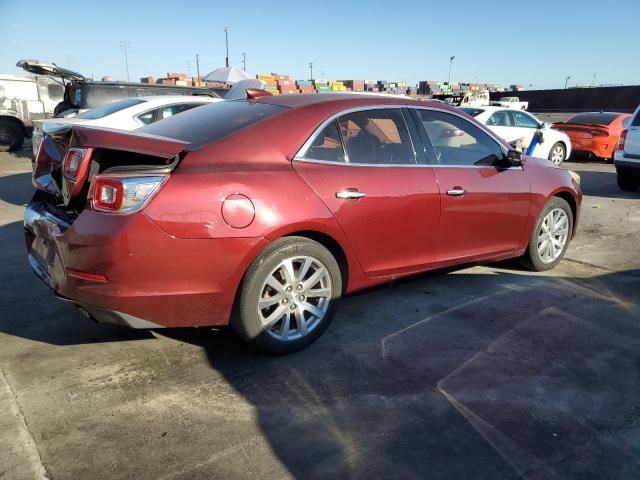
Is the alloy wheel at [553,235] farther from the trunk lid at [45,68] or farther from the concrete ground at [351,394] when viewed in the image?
the trunk lid at [45,68]

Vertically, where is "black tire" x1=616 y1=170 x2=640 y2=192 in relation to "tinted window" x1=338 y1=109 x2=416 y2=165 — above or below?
below

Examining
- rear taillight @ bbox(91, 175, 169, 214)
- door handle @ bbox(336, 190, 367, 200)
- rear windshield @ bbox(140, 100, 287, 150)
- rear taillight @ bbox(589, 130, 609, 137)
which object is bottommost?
rear taillight @ bbox(589, 130, 609, 137)

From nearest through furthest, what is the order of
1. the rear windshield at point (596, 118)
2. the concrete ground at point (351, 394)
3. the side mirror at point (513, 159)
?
the concrete ground at point (351, 394)
the side mirror at point (513, 159)
the rear windshield at point (596, 118)

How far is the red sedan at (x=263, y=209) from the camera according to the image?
2727mm

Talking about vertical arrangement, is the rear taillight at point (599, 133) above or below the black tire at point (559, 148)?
above

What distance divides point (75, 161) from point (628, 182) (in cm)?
934

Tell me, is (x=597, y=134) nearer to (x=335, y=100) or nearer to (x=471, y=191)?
(x=471, y=191)

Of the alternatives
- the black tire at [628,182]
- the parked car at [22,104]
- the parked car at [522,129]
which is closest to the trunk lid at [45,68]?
the parked car at [22,104]

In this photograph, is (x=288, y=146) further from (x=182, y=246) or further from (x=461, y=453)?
(x=461, y=453)

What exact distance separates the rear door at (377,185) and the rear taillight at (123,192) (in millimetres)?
892

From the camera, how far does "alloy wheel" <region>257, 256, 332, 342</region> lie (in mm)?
3148

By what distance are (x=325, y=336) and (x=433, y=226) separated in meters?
1.12

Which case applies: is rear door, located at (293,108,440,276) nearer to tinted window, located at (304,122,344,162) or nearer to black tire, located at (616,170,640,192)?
tinted window, located at (304,122,344,162)

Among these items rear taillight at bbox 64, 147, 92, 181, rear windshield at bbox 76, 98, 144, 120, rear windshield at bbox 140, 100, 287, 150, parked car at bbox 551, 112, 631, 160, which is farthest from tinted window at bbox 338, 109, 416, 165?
parked car at bbox 551, 112, 631, 160
